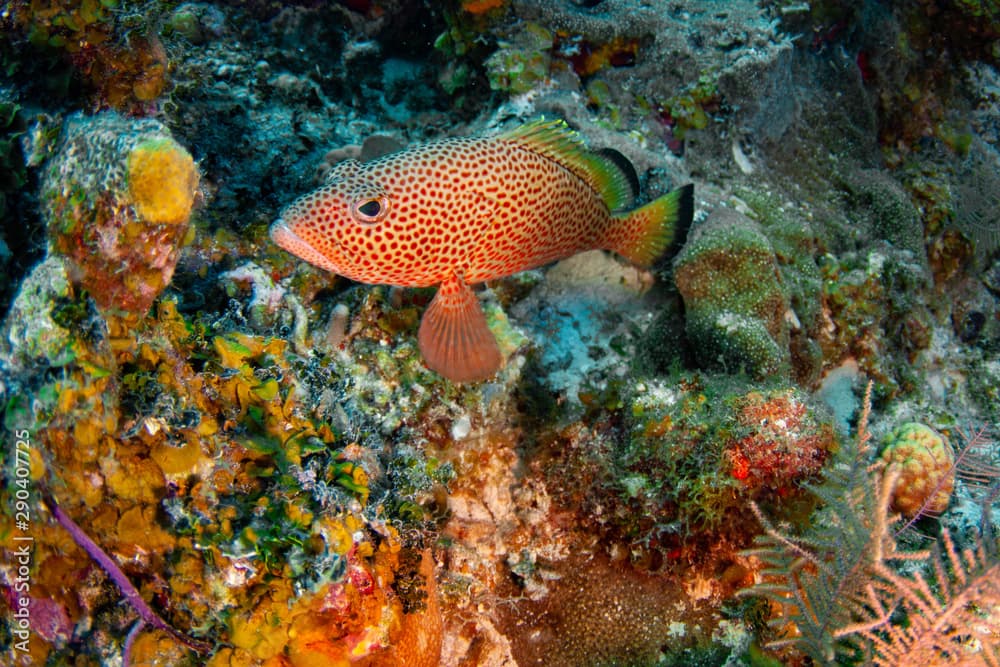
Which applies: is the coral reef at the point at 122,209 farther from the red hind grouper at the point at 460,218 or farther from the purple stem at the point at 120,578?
the purple stem at the point at 120,578

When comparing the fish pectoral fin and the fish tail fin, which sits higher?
the fish tail fin

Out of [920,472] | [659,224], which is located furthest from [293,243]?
[920,472]

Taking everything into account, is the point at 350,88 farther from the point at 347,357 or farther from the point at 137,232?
the point at 137,232

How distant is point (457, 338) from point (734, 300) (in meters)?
2.12

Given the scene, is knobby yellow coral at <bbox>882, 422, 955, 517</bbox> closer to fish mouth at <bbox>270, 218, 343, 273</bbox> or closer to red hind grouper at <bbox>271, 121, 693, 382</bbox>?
red hind grouper at <bbox>271, 121, 693, 382</bbox>

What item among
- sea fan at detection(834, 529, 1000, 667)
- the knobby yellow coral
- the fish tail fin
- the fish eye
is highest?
the fish eye

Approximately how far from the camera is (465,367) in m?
3.41

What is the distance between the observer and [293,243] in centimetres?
294

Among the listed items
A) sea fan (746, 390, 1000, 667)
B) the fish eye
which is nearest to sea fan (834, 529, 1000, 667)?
sea fan (746, 390, 1000, 667)

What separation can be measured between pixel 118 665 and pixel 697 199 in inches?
193

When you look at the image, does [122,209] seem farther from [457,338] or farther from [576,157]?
[576,157]

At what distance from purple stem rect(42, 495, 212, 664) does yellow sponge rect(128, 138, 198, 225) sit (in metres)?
1.27

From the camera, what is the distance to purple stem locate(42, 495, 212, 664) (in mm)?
2383

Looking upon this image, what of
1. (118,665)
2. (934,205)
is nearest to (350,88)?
(118,665)
